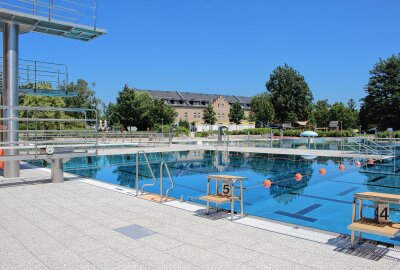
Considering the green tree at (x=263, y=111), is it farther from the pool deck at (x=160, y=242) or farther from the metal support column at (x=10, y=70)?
the pool deck at (x=160, y=242)

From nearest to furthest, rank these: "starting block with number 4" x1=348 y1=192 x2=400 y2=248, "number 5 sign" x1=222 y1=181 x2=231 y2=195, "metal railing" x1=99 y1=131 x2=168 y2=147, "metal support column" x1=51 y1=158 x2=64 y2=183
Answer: "starting block with number 4" x1=348 y1=192 x2=400 y2=248 < "number 5 sign" x1=222 y1=181 x2=231 y2=195 < "metal support column" x1=51 y1=158 x2=64 y2=183 < "metal railing" x1=99 y1=131 x2=168 y2=147

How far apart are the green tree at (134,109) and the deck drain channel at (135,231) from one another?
46.3 metres

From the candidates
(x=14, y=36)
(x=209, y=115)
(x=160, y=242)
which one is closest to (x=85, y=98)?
(x=209, y=115)

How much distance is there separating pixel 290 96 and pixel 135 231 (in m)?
64.7

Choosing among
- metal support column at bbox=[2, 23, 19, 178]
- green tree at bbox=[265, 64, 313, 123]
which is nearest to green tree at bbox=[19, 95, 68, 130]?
metal support column at bbox=[2, 23, 19, 178]

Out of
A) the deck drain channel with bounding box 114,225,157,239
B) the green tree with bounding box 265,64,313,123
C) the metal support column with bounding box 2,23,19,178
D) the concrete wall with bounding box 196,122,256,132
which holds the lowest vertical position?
the deck drain channel with bounding box 114,225,157,239

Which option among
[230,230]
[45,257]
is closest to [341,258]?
[230,230]

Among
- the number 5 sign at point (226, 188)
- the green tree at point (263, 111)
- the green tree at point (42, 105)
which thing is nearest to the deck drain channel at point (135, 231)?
the number 5 sign at point (226, 188)

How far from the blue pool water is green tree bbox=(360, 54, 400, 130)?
1756 inches

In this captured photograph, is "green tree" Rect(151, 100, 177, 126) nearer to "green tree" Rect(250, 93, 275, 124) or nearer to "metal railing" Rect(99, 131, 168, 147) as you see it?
"green tree" Rect(250, 93, 275, 124)

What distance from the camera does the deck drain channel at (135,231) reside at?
5.14m

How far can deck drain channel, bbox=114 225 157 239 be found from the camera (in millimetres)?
5137

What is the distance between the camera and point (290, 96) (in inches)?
2621

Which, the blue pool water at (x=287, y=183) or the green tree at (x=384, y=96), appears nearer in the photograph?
the blue pool water at (x=287, y=183)
